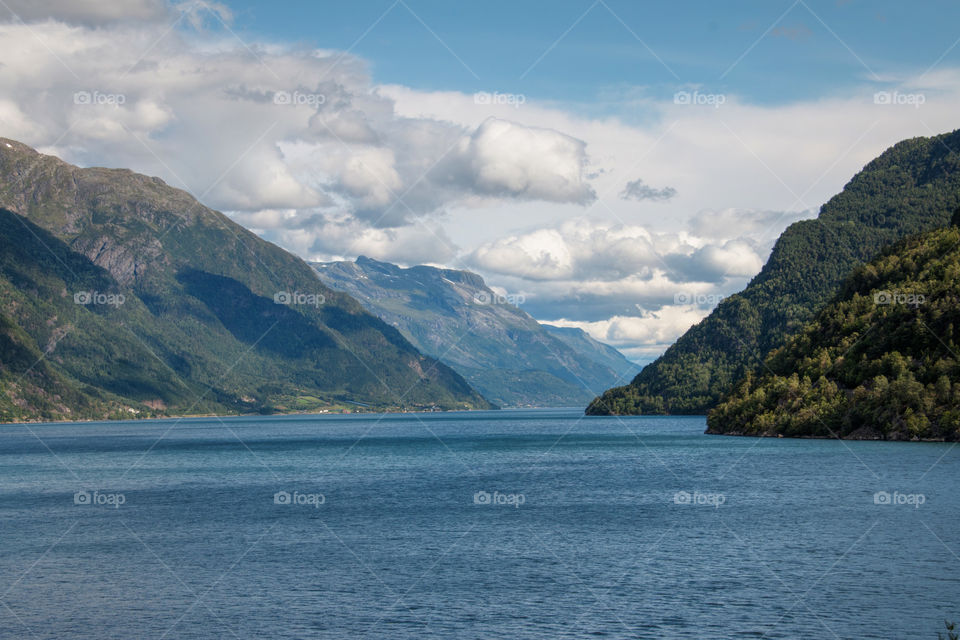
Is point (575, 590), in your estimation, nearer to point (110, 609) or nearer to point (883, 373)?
point (110, 609)

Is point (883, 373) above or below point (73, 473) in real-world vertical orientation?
above

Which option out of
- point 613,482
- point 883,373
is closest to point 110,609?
point 613,482

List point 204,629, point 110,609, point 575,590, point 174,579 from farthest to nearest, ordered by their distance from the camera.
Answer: point 174,579 → point 575,590 → point 110,609 → point 204,629

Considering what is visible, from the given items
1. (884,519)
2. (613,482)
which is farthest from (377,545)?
(613,482)

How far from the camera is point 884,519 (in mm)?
83688

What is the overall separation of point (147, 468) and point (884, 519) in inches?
5155

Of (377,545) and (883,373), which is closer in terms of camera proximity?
(377,545)

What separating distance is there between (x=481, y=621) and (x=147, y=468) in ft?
427

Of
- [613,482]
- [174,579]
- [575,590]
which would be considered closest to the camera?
[575,590]

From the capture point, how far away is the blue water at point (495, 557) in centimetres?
5169

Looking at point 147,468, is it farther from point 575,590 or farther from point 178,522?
point 575,590

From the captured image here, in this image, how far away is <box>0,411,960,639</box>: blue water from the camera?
51688 mm

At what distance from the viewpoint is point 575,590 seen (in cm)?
5909

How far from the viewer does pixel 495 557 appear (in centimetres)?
7100
